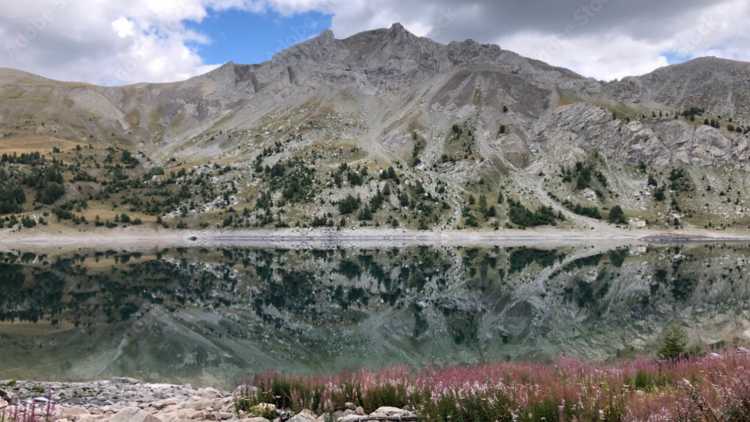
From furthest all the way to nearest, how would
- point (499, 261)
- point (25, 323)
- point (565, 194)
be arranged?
point (565, 194) → point (499, 261) → point (25, 323)

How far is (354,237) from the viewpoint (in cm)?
15538

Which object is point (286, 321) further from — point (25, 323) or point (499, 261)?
point (499, 261)

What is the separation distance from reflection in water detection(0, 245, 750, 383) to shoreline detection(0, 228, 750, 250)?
2543 inches

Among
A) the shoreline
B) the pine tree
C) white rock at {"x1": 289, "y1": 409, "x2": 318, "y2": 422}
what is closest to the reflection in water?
the pine tree

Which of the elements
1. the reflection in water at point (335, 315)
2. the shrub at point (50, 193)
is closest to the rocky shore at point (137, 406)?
the reflection in water at point (335, 315)

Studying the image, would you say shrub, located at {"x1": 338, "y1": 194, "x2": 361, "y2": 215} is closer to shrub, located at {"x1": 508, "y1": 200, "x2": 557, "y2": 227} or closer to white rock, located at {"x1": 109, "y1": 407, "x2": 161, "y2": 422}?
shrub, located at {"x1": 508, "y1": 200, "x2": 557, "y2": 227}

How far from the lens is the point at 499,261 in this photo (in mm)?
A: 94000

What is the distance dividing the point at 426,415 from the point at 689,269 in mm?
80527

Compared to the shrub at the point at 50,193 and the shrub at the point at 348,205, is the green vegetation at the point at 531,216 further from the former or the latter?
the shrub at the point at 50,193

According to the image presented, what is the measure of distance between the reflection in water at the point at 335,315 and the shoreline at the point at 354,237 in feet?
212

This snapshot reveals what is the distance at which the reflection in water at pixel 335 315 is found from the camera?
30.2 m

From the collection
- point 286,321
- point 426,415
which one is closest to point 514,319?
point 286,321

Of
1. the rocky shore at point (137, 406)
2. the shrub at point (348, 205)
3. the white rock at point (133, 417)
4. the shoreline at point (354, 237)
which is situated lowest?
the shoreline at point (354, 237)

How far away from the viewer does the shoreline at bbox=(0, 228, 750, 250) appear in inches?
5674
